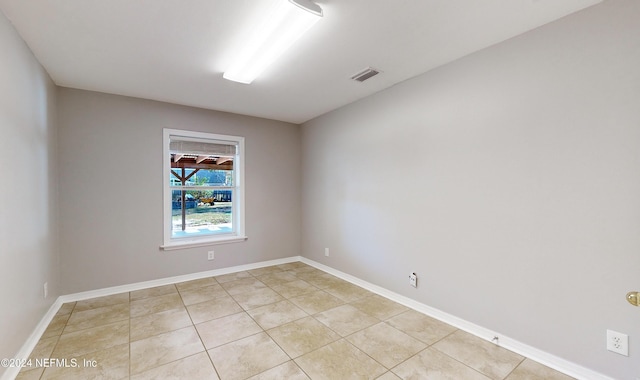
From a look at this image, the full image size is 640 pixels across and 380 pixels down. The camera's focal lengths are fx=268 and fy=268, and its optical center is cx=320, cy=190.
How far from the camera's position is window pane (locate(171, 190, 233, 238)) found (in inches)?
152

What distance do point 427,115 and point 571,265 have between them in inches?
66.5

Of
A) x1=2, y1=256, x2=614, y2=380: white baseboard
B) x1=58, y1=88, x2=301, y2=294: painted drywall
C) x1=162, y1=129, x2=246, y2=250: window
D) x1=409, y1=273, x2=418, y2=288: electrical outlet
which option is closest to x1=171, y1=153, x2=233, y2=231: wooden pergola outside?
x1=162, y1=129, x2=246, y2=250: window

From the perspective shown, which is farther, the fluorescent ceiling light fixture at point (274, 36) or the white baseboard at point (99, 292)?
the white baseboard at point (99, 292)

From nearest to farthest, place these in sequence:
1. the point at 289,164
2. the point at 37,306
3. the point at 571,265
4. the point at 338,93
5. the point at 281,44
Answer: the point at 571,265, the point at 281,44, the point at 37,306, the point at 338,93, the point at 289,164

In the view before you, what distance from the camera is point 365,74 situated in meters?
2.77

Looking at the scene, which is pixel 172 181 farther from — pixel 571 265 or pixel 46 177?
pixel 571 265

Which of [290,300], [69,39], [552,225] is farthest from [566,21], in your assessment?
[69,39]

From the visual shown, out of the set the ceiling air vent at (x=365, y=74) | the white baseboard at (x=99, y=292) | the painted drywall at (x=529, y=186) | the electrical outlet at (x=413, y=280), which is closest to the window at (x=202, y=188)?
the white baseboard at (x=99, y=292)

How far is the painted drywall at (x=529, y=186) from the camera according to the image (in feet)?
5.49

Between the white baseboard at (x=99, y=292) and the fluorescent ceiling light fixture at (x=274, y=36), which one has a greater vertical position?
the fluorescent ceiling light fixture at (x=274, y=36)

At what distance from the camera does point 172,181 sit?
3.78 m

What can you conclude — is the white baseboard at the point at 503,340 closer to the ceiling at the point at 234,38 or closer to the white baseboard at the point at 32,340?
the ceiling at the point at 234,38

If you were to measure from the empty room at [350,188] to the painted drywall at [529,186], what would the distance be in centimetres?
1

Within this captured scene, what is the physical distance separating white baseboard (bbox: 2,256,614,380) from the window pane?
624 mm
